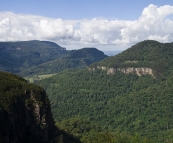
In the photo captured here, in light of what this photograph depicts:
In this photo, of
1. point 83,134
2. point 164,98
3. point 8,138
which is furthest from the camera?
point 164,98

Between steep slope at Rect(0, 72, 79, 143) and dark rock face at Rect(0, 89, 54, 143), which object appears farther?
dark rock face at Rect(0, 89, 54, 143)

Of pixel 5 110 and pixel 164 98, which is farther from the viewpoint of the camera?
pixel 164 98

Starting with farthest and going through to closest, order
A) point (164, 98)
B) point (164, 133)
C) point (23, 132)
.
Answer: point (164, 98), point (164, 133), point (23, 132)

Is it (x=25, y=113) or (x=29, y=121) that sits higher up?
(x=25, y=113)

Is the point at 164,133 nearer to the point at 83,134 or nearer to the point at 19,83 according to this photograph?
the point at 83,134

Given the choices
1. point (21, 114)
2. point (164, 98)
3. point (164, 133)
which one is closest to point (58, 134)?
point (21, 114)

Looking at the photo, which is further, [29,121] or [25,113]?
[29,121]

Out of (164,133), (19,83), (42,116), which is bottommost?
(164,133)

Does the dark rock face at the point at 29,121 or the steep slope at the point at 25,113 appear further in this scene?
the dark rock face at the point at 29,121
